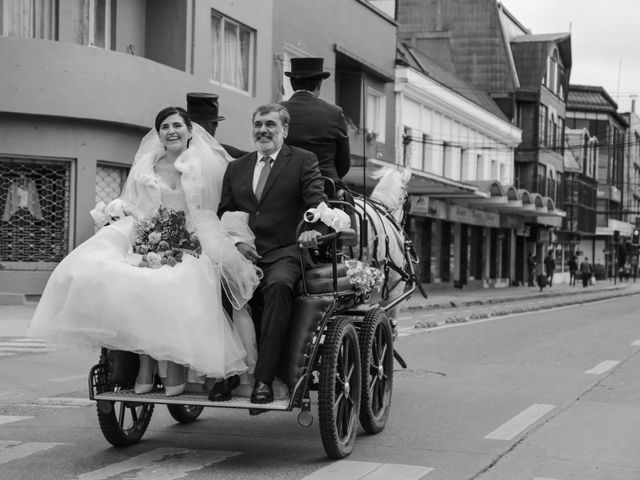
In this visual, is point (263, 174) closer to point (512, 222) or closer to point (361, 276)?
point (361, 276)

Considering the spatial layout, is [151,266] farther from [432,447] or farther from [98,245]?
[432,447]

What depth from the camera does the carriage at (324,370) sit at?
20.6 feet

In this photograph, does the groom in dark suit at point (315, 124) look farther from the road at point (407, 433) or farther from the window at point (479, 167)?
the window at point (479, 167)

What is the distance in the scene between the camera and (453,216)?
4200 cm

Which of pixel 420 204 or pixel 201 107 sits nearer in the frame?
pixel 201 107

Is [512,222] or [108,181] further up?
[108,181]

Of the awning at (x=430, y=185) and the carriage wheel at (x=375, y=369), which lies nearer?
the carriage wheel at (x=375, y=369)

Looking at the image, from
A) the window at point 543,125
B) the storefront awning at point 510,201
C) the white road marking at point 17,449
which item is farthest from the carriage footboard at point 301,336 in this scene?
the window at point 543,125

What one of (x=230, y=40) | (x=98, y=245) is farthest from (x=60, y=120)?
(x=98, y=245)

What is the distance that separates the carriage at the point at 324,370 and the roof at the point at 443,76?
3049cm

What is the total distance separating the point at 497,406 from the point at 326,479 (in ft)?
11.0

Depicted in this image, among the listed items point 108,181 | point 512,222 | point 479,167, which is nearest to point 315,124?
point 108,181

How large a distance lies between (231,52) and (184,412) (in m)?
18.3

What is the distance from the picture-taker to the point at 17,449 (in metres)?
6.84
